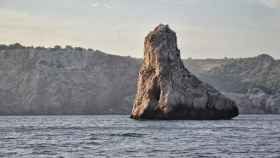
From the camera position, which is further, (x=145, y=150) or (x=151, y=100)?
(x=151, y=100)

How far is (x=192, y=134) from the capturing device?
2872 inches

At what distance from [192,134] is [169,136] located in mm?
4591

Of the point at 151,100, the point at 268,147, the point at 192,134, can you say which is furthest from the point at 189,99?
the point at 268,147

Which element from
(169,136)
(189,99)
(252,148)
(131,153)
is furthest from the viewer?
(189,99)

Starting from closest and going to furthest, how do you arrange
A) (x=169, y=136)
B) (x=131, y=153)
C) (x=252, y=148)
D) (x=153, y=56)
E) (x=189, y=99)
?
1. (x=131, y=153)
2. (x=252, y=148)
3. (x=169, y=136)
4. (x=189, y=99)
5. (x=153, y=56)

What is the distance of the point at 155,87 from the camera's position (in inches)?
4532

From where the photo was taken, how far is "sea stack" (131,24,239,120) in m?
111

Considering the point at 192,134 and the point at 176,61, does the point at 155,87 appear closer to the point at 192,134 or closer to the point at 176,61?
the point at 176,61

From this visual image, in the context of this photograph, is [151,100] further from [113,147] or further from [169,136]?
[113,147]

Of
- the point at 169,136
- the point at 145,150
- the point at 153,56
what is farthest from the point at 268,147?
the point at 153,56

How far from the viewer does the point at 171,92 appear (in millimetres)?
110062

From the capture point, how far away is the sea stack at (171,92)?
4360 inches

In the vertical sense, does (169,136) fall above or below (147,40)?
below

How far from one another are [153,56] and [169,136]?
51022 millimetres
